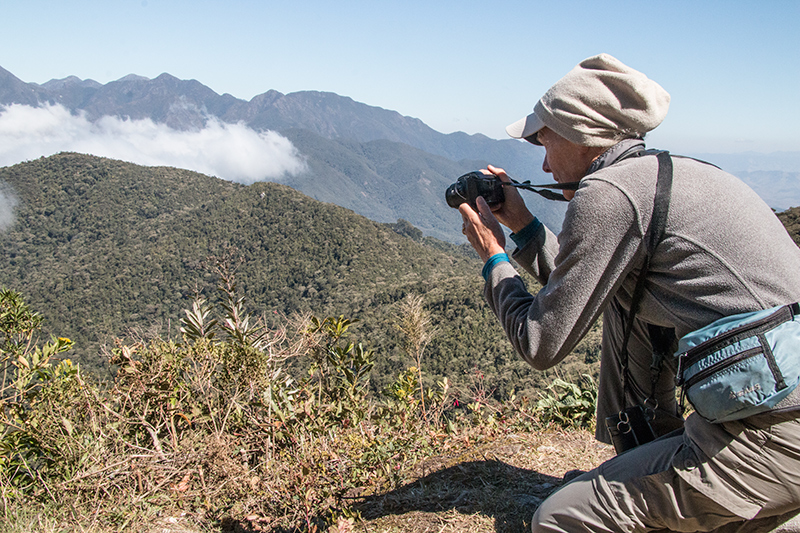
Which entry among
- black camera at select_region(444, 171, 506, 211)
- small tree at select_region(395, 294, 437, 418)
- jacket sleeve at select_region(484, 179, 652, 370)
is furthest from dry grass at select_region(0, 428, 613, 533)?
black camera at select_region(444, 171, 506, 211)

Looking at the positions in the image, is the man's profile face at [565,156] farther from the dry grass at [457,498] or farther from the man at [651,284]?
the dry grass at [457,498]

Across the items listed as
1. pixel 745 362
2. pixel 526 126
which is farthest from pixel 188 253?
pixel 745 362

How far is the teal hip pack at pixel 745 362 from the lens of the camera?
38.1 inches

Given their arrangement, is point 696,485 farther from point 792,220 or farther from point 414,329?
point 792,220

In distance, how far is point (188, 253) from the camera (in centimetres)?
5906

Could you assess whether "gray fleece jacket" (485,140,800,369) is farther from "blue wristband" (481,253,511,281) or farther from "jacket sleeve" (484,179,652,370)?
"blue wristband" (481,253,511,281)

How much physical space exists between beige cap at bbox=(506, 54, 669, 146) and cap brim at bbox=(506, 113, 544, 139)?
2.5 inches

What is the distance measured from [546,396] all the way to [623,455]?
1887 mm

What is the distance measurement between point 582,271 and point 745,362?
36cm

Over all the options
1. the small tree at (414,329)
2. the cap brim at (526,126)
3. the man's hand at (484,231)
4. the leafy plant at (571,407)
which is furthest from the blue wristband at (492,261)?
the leafy plant at (571,407)

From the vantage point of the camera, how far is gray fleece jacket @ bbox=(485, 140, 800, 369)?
104 centimetres

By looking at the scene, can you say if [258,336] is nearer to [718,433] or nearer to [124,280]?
[718,433]

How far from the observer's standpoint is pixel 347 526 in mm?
1800

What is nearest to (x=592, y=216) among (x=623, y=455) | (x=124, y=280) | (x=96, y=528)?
(x=623, y=455)
